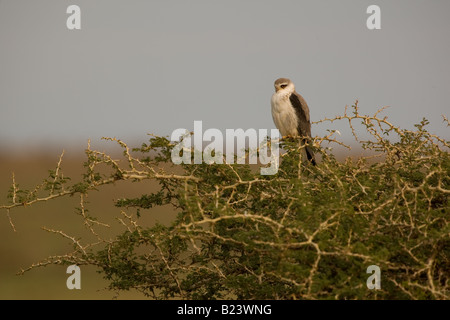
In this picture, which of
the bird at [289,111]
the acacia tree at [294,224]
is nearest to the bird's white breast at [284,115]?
the bird at [289,111]

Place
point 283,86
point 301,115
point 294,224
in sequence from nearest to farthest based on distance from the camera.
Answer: point 294,224 < point 301,115 < point 283,86

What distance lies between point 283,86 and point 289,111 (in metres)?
0.35

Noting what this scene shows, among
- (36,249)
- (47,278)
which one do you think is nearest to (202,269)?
(47,278)

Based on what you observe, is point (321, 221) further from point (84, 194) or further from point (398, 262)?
point (84, 194)

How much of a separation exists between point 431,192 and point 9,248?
1953cm

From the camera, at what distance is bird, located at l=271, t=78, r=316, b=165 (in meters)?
7.91

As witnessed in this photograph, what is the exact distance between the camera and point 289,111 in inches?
313

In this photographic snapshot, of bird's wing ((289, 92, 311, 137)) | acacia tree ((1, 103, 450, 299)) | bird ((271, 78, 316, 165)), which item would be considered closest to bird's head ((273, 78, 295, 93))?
bird ((271, 78, 316, 165))

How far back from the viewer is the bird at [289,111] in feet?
26.0

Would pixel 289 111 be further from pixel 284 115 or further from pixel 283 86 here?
pixel 283 86

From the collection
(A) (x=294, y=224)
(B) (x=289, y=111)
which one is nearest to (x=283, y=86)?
(B) (x=289, y=111)

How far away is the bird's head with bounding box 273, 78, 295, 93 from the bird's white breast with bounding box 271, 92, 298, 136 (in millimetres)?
51

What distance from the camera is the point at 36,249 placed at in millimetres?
21859

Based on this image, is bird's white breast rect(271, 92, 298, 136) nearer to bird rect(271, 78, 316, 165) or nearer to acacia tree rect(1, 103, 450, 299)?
bird rect(271, 78, 316, 165)
